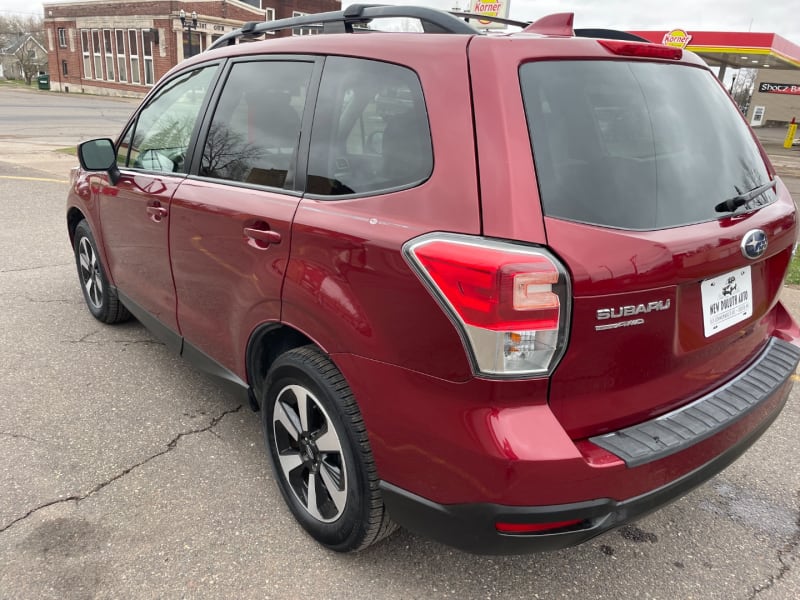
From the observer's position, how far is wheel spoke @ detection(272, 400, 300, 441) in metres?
2.35

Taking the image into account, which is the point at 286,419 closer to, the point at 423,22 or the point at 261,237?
the point at 261,237

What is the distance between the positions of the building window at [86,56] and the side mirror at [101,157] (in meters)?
60.9

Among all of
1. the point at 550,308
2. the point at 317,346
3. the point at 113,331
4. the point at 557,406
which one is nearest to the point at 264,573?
the point at 317,346

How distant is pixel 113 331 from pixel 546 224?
3.61 metres

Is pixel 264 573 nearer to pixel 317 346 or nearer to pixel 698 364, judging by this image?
pixel 317 346

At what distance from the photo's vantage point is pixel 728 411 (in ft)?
6.51

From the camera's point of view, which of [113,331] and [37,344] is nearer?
[37,344]

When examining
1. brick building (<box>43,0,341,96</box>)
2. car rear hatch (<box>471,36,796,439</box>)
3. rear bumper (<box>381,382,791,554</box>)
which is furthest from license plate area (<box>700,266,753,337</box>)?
brick building (<box>43,0,341,96</box>)

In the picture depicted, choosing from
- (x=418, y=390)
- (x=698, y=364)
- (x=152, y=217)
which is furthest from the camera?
(x=152, y=217)

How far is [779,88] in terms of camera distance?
43.6 meters

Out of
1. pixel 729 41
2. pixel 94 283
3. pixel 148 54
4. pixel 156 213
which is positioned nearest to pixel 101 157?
pixel 156 213

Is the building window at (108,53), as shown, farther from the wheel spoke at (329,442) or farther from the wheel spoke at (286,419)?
the wheel spoke at (329,442)

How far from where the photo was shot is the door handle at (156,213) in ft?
9.74

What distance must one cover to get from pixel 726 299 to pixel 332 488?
150cm
